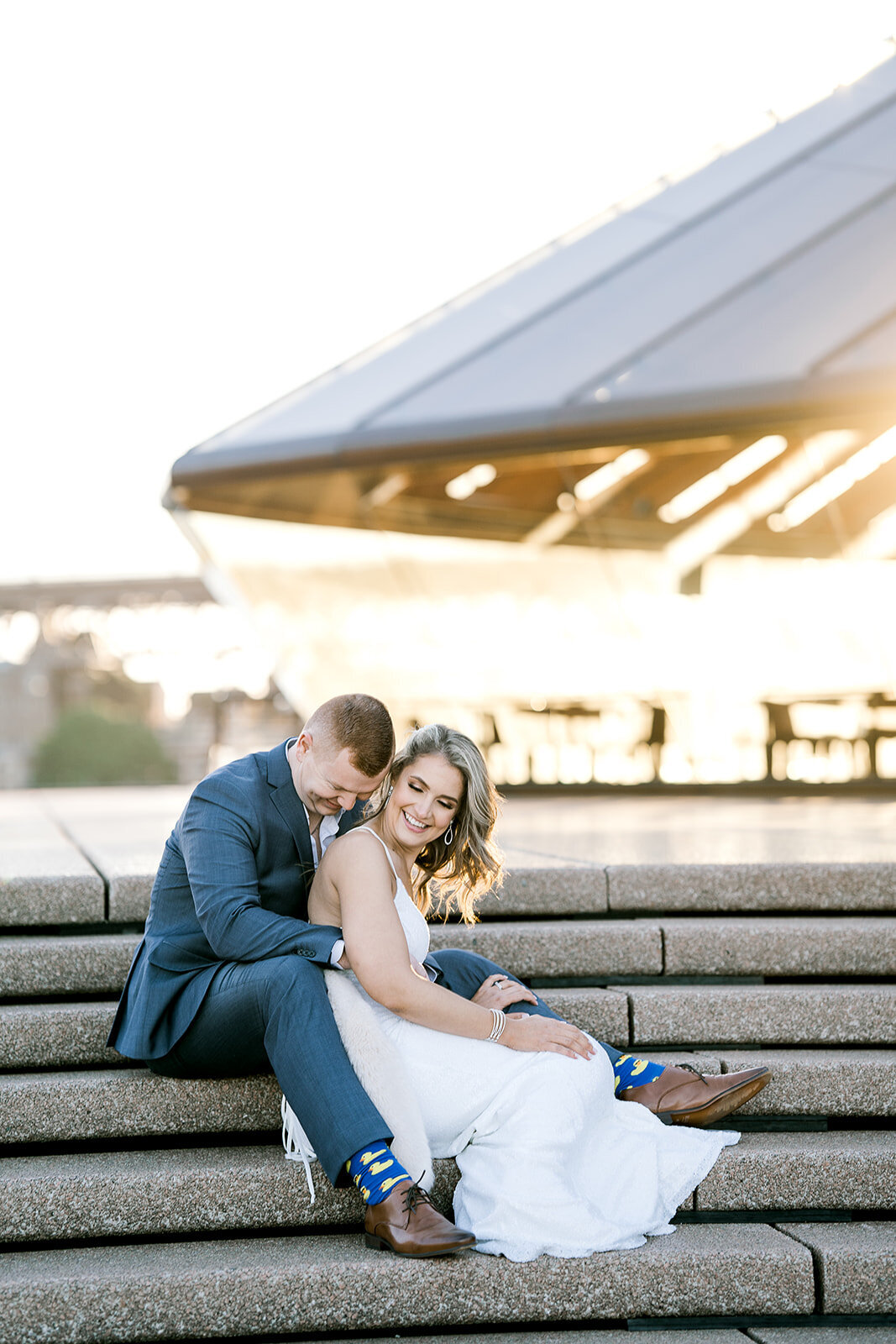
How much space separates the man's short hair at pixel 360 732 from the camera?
3061 mm

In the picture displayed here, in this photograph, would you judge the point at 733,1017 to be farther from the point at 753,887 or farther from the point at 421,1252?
the point at 421,1252

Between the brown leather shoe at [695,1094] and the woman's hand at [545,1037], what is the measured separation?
0.30 meters

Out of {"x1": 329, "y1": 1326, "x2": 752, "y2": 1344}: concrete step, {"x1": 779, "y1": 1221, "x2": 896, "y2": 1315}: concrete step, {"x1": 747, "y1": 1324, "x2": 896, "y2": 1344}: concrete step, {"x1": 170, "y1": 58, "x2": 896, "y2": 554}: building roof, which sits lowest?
{"x1": 747, "y1": 1324, "x2": 896, "y2": 1344}: concrete step

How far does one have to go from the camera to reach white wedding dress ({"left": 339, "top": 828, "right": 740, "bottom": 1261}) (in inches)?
113

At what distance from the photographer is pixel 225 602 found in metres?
13.1

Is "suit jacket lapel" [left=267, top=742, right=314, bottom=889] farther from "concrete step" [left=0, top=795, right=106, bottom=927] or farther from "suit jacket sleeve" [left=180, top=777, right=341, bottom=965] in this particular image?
"concrete step" [left=0, top=795, right=106, bottom=927]

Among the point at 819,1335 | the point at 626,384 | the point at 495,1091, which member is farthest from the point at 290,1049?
the point at 626,384

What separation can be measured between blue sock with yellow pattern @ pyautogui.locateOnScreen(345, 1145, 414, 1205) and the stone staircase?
18cm

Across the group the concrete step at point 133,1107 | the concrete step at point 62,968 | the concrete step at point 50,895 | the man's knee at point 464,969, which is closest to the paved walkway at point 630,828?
the concrete step at point 50,895

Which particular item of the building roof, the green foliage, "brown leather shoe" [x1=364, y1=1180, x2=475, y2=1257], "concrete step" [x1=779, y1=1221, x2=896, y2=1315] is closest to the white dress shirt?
"brown leather shoe" [x1=364, y1=1180, x2=475, y2=1257]

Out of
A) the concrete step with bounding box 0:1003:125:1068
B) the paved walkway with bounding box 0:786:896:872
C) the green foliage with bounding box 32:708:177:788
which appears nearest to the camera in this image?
the concrete step with bounding box 0:1003:125:1068

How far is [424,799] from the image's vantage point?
321 cm

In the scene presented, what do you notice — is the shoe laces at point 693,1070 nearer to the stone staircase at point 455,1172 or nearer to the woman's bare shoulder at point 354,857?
the stone staircase at point 455,1172

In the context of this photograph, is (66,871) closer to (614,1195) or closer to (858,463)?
(614,1195)
